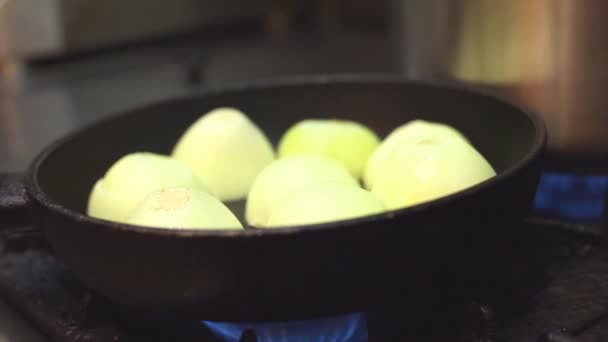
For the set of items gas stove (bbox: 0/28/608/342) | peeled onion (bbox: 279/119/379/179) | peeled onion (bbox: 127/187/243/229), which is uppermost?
peeled onion (bbox: 127/187/243/229)

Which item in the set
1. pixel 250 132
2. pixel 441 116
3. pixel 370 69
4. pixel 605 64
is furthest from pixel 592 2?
pixel 370 69

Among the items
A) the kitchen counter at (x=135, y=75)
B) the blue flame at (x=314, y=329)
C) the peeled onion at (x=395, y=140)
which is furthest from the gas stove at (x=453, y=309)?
the kitchen counter at (x=135, y=75)

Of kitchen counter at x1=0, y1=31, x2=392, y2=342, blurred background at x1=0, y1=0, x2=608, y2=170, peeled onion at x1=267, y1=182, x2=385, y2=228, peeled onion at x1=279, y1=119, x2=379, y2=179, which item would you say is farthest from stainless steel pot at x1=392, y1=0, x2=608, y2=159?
kitchen counter at x1=0, y1=31, x2=392, y2=342

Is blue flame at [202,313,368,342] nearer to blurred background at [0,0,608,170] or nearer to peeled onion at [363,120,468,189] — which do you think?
peeled onion at [363,120,468,189]

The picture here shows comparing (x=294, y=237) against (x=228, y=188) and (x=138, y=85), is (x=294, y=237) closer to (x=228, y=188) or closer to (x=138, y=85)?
(x=228, y=188)

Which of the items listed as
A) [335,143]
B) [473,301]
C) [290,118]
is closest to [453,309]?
[473,301]

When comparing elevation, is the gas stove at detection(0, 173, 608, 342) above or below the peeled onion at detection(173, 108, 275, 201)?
below

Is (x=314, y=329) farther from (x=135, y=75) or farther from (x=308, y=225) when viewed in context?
(x=135, y=75)
